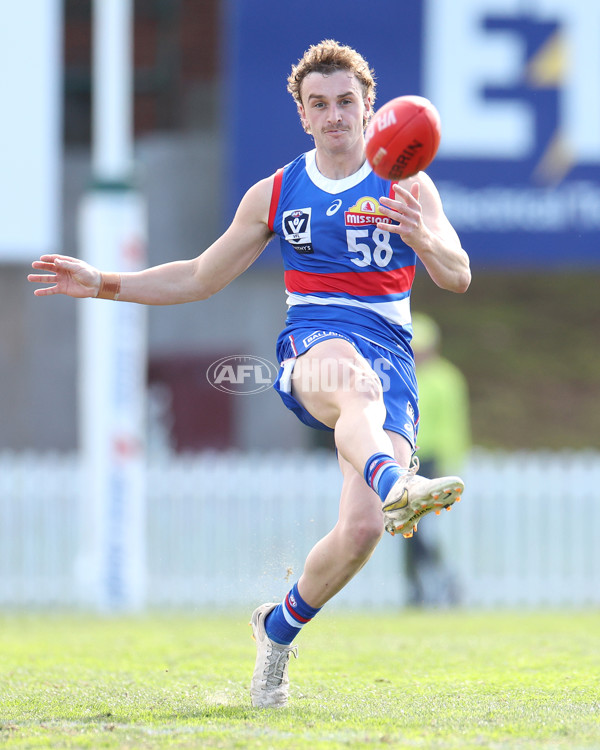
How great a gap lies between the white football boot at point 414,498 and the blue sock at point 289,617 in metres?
0.72

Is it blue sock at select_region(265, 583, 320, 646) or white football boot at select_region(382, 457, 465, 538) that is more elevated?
white football boot at select_region(382, 457, 465, 538)

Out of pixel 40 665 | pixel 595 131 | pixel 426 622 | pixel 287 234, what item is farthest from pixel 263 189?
pixel 595 131

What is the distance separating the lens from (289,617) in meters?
4.55

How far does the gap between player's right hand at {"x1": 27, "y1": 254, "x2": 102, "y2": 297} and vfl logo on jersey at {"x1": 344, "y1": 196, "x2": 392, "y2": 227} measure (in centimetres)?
108

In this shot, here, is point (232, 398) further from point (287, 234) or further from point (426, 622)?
point (287, 234)

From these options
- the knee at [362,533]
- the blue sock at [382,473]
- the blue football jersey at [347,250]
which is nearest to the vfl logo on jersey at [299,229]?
the blue football jersey at [347,250]

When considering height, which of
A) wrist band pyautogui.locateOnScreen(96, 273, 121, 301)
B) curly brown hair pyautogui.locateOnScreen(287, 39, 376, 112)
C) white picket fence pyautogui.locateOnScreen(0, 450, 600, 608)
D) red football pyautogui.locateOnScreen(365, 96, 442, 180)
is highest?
curly brown hair pyautogui.locateOnScreen(287, 39, 376, 112)

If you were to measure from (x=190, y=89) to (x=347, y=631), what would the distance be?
10.4 metres

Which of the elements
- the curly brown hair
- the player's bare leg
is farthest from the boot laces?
the curly brown hair

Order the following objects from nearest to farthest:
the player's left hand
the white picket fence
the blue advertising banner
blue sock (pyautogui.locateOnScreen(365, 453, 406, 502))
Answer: blue sock (pyautogui.locateOnScreen(365, 453, 406, 502)) → the player's left hand → the white picket fence → the blue advertising banner

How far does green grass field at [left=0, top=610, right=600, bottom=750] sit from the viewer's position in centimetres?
374

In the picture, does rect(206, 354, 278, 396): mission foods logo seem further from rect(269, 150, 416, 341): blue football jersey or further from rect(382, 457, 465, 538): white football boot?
rect(382, 457, 465, 538): white football boot

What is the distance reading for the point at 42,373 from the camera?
47.4 feet

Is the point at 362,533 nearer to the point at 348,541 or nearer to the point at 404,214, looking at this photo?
the point at 348,541
